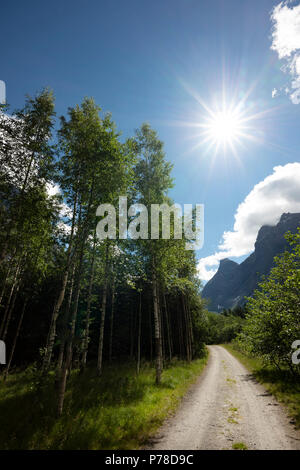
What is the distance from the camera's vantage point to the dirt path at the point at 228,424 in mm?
6188

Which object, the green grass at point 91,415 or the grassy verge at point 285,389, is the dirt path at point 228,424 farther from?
the green grass at point 91,415

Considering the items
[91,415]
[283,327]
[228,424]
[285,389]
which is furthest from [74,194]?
[285,389]

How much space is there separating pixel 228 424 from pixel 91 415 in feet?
18.1

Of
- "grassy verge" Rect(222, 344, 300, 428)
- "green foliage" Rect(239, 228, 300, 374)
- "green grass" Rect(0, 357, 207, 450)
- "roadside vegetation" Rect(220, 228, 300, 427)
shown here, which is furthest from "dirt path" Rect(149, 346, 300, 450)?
"green foliage" Rect(239, 228, 300, 374)

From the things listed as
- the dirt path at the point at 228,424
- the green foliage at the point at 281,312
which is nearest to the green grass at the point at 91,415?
the dirt path at the point at 228,424

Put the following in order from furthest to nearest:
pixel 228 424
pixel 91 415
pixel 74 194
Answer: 1. pixel 74 194
2. pixel 91 415
3. pixel 228 424

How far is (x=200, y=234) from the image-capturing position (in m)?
17.1

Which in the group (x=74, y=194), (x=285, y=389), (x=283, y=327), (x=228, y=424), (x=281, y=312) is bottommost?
(x=285, y=389)

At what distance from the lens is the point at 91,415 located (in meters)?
8.10

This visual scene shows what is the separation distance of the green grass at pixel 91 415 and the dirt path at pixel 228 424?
0.77 metres

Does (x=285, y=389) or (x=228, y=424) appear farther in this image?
(x=285, y=389)

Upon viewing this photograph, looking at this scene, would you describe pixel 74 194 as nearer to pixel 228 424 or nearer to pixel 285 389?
pixel 228 424
